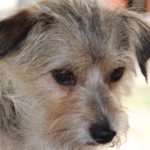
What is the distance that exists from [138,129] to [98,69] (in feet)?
4.94

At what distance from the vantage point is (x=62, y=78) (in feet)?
6.39

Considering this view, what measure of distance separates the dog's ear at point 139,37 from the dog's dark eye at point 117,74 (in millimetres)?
142

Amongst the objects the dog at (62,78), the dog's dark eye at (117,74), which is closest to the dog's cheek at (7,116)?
the dog at (62,78)

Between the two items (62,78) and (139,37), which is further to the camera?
(139,37)

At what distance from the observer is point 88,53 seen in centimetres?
195

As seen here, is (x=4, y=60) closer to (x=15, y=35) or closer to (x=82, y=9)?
(x=15, y=35)

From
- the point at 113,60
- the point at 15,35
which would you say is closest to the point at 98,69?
the point at 113,60

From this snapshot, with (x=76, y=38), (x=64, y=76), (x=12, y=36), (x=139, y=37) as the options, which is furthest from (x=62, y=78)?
(x=139, y=37)

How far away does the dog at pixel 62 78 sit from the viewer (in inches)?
74.9

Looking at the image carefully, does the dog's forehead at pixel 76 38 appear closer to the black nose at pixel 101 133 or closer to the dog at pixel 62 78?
the dog at pixel 62 78

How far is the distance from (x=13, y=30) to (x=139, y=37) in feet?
2.36

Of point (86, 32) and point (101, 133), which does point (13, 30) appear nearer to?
point (86, 32)

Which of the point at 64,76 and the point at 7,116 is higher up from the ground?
the point at 64,76

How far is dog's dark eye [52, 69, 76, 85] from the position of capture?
6.36 ft
